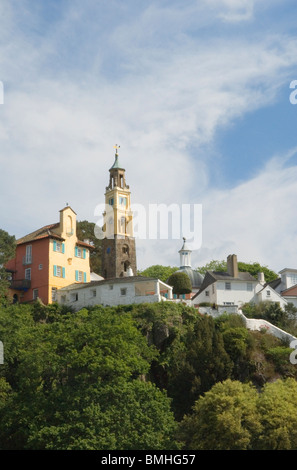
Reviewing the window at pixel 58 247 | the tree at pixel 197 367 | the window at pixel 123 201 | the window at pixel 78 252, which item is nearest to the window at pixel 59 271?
the window at pixel 58 247

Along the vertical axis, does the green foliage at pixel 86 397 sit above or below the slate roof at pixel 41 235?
below

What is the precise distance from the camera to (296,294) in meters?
72.1

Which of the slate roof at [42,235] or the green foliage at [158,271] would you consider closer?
the slate roof at [42,235]

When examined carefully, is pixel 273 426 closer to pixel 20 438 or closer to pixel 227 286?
pixel 20 438

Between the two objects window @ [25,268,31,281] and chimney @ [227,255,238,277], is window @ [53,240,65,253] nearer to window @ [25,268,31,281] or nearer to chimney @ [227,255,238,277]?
window @ [25,268,31,281]

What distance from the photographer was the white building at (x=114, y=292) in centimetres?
5822

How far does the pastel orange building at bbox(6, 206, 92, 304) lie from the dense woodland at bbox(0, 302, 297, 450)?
13445 millimetres

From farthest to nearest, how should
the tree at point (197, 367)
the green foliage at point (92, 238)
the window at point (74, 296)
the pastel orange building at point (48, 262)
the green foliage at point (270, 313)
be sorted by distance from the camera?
the green foliage at point (92, 238) → the pastel orange building at point (48, 262) → the window at point (74, 296) → the green foliage at point (270, 313) → the tree at point (197, 367)

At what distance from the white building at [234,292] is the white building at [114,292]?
22.2ft

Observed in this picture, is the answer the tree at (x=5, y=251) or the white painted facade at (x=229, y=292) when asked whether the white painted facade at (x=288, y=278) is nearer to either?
the white painted facade at (x=229, y=292)

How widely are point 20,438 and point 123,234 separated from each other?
33.7 m

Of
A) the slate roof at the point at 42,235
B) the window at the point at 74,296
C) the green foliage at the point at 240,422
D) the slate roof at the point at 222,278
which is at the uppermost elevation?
the slate roof at the point at 42,235

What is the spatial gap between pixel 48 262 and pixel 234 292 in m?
19.6
